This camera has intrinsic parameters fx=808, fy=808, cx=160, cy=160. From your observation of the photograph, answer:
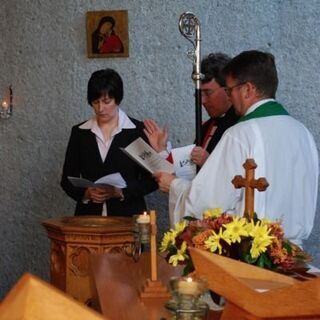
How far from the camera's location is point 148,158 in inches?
157

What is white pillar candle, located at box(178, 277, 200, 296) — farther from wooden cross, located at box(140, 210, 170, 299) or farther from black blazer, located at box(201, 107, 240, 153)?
black blazer, located at box(201, 107, 240, 153)

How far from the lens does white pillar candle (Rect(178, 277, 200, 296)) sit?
1.45 metres

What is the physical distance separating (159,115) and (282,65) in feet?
3.07

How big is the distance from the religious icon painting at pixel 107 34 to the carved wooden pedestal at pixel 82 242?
1901 millimetres

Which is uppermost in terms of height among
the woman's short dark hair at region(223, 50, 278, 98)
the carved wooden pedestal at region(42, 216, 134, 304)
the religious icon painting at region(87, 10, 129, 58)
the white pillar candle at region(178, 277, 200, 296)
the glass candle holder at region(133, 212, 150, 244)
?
the religious icon painting at region(87, 10, 129, 58)

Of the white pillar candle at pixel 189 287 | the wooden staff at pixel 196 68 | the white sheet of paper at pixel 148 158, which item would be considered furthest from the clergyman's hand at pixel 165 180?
the white pillar candle at pixel 189 287

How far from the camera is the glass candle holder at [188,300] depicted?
1.44 metres

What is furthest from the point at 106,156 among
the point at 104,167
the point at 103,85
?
the point at 103,85

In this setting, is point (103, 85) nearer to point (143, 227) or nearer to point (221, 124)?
point (221, 124)

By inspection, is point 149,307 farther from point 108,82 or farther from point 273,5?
point 273,5

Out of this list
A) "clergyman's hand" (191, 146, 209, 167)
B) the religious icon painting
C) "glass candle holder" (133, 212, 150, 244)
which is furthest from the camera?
the religious icon painting

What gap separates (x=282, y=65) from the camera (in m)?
5.63

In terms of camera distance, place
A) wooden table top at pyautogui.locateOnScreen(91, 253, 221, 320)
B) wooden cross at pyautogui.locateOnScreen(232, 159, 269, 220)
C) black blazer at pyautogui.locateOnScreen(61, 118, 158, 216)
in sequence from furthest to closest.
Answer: black blazer at pyautogui.locateOnScreen(61, 118, 158, 216) → wooden cross at pyautogui.locateOnScreen(232, 159, 269, 220) → wooden table top at pyautogui.locateOnScreen(91, 253, 221, 320)

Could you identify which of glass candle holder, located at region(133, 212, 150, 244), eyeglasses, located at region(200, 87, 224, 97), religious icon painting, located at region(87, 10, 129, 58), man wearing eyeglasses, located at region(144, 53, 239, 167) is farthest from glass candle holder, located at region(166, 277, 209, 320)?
religious icon painting, located at region(87, 10, 129, 58)
